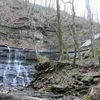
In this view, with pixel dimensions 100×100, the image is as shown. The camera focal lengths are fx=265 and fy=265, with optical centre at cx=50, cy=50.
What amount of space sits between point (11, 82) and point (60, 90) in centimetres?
635

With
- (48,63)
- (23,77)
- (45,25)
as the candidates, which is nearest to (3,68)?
(23,77)

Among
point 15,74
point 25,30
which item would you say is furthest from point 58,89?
point 25,30

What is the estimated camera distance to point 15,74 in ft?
71.4

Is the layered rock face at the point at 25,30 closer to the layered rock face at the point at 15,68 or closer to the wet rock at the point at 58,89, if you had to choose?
the layered rock face at the point at 15,68

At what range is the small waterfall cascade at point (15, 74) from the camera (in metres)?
20.4

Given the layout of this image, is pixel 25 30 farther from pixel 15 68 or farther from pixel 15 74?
pixel 15 74

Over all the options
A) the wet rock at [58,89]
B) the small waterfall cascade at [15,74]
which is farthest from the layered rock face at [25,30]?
the wet rock at [58,89]

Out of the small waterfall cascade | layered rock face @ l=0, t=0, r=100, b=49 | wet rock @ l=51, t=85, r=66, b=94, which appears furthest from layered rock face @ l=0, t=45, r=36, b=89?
Answer: layered rock face @ l=0, t=0, r=100, b=49

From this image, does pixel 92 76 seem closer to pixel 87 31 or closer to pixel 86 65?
pixel 86 65

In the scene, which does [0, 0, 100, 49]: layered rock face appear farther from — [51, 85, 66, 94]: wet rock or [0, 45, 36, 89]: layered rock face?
[51, 85, 66, 94]: wet rock

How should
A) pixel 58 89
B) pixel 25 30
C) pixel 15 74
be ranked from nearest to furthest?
pixel 58 89 < pixel 15 74 < pixel 25 30

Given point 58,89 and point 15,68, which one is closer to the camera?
point 58,89

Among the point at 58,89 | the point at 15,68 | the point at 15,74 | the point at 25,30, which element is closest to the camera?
the point at 58,89

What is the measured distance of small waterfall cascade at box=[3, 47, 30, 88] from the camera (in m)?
20.4
